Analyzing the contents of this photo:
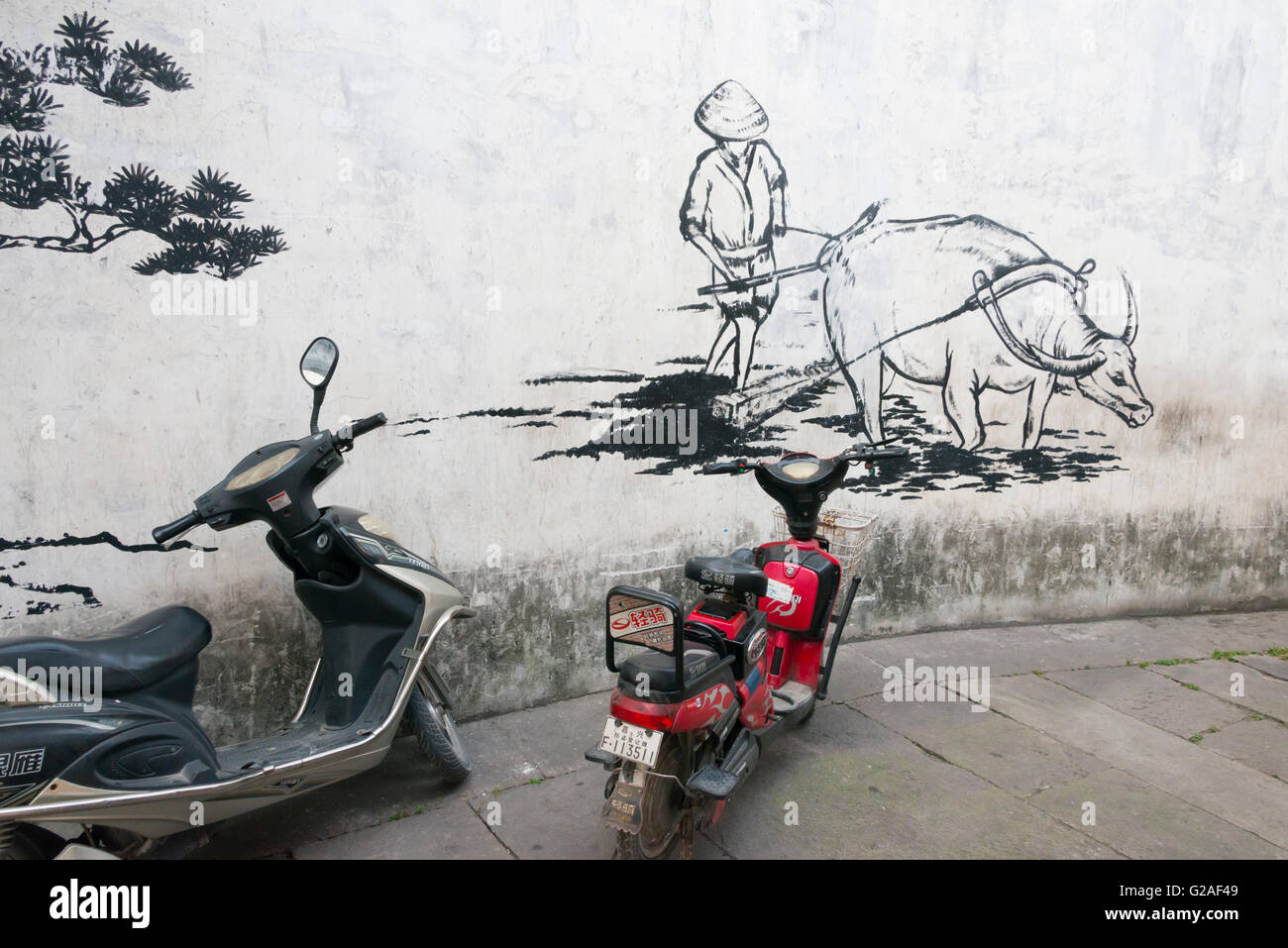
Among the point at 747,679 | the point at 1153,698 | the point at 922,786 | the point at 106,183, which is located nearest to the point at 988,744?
the point at 922,786

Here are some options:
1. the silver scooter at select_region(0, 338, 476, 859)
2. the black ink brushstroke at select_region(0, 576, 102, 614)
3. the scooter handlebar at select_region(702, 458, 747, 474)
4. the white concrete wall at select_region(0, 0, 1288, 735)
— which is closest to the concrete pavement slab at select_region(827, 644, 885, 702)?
the white concrete wall at select_region(0, 0, 1288, 735)

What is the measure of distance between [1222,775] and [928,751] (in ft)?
4.19

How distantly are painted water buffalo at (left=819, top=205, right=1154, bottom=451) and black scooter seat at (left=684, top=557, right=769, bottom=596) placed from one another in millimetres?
2231

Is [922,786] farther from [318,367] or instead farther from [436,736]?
[318,367]

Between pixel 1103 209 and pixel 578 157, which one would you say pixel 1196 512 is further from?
pixel 578 157

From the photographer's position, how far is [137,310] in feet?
11.3

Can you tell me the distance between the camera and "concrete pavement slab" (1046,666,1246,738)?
177 inches

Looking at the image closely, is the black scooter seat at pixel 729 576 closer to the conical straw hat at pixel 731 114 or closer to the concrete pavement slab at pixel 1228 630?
the conical straw hat at pixel 731 114

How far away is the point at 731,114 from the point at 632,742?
3.38 m

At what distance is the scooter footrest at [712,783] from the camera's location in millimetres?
2971

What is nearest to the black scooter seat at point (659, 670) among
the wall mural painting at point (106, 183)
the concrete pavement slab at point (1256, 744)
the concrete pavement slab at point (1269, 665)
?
the wall mural painting at point (106, 183)

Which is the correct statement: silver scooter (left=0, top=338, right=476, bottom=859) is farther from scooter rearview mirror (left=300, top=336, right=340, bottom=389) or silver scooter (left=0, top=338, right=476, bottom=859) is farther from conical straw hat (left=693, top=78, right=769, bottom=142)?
conical straw hat (left=693, top=78, right=769, bottom=142)

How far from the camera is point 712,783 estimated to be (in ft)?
9.94

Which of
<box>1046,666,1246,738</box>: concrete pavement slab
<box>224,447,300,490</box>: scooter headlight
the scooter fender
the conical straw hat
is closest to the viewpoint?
the scooter fender
